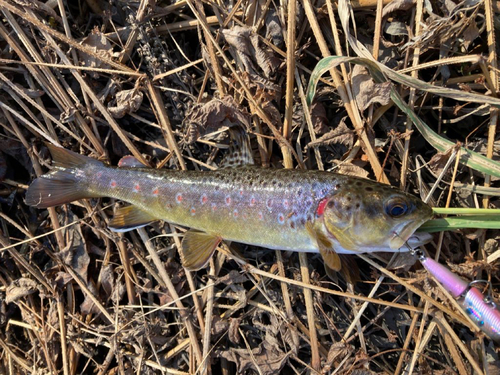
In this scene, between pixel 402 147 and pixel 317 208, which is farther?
pixel 402 147

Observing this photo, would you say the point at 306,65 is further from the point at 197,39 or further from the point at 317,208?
the point at 317,208

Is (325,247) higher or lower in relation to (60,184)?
lower

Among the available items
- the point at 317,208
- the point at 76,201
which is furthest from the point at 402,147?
the point at 76,201

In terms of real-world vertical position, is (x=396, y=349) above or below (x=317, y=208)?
below

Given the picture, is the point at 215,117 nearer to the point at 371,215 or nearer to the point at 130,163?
the point at 130,163

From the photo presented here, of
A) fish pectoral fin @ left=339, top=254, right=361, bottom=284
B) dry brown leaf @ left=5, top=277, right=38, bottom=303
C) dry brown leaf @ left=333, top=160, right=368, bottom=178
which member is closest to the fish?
fish pectoral fin @ left=339, top=254, right=361, bottom=284

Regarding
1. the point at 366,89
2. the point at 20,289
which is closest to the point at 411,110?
the point at 366,89
